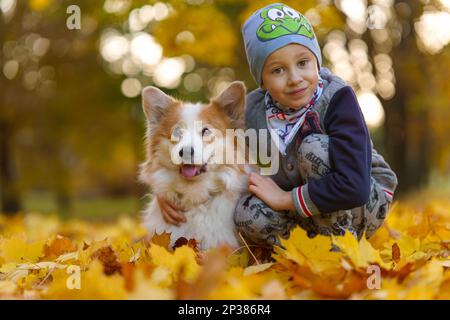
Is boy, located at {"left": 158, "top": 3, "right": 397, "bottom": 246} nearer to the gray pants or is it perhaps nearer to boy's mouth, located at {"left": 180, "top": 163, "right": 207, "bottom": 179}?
the gray pants

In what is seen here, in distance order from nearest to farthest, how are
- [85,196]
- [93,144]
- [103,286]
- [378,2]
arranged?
[103,286]
[378,2]
[93,144]
[85,196]

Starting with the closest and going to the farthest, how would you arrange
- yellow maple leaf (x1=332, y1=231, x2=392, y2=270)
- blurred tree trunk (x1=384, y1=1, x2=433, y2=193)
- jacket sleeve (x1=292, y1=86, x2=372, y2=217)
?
yellow maple leaf (x1=332, y1=231, x2=392, y2=270) → jacket sleeve (x1=292, y1=86, x2=372, y2=217) → blurred tree trunk (x1=384, y1=1, x2=433, y2=193)

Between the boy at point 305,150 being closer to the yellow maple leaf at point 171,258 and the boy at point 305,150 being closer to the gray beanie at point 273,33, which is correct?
the gray beanie at point 273,33

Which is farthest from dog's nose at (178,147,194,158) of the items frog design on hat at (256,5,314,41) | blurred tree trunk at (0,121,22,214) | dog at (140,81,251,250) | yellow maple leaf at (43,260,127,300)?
blurred tree trunk at (0,121,22,214)

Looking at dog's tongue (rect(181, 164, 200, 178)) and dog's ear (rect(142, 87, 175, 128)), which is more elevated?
dog's ear (rect(142, 87, 175, 128))

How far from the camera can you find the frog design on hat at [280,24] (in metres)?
2.08

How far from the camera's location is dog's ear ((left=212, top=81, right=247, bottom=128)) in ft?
7.61

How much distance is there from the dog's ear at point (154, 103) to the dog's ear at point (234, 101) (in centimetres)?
22

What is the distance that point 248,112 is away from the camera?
8.02 ft

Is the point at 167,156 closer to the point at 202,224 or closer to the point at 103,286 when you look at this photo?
the point at 202,224

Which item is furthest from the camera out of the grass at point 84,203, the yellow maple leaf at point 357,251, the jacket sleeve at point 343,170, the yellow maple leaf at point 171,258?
the grass at point 84,203

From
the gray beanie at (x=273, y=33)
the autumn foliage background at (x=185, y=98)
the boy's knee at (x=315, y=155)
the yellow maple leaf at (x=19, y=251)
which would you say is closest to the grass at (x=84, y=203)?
the autumn foliage background at (x=185, y=98)

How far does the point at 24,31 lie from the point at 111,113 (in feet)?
9.87

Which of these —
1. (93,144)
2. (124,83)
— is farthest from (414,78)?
(93,144)
